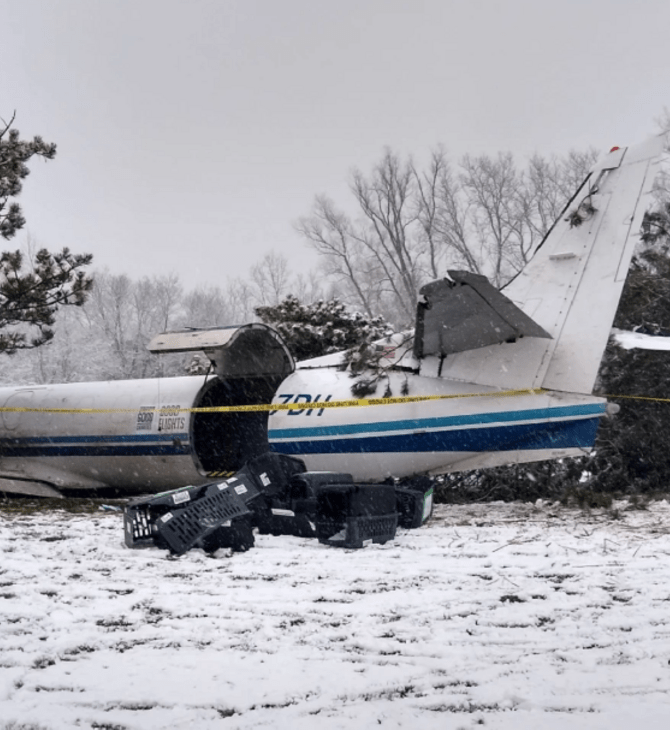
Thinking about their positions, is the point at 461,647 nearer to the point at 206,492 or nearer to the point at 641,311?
the point at 206,492

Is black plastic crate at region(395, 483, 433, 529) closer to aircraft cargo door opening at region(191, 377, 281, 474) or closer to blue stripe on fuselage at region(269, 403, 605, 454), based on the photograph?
blue stripe on fuselage at region(269, 403, 605, 454)

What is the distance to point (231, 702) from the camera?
8.13 feet

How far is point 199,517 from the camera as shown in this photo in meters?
5.66

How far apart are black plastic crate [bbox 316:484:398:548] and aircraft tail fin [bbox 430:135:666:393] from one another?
2.59 metres

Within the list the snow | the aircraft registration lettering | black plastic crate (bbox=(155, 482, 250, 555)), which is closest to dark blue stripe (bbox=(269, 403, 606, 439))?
the aircraft registration lettering

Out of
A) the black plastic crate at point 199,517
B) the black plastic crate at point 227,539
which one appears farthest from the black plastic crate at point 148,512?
the black plastic crate at point 227,539

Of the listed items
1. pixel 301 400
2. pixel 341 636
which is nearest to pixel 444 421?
pixel 301 400

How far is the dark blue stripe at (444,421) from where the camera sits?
7.48m

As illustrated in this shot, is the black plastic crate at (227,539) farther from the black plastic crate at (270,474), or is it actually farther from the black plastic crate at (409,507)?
the black plastic crate at (409,507)

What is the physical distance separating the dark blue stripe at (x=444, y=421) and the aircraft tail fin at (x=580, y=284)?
271mm

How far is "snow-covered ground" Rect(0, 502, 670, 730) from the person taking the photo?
2406 mm

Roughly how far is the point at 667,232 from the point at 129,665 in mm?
14894

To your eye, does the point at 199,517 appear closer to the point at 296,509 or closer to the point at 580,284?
the point at 296,509

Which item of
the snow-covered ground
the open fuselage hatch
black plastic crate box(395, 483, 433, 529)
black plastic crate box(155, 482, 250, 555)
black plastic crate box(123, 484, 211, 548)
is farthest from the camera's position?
the open fuselage hatch
